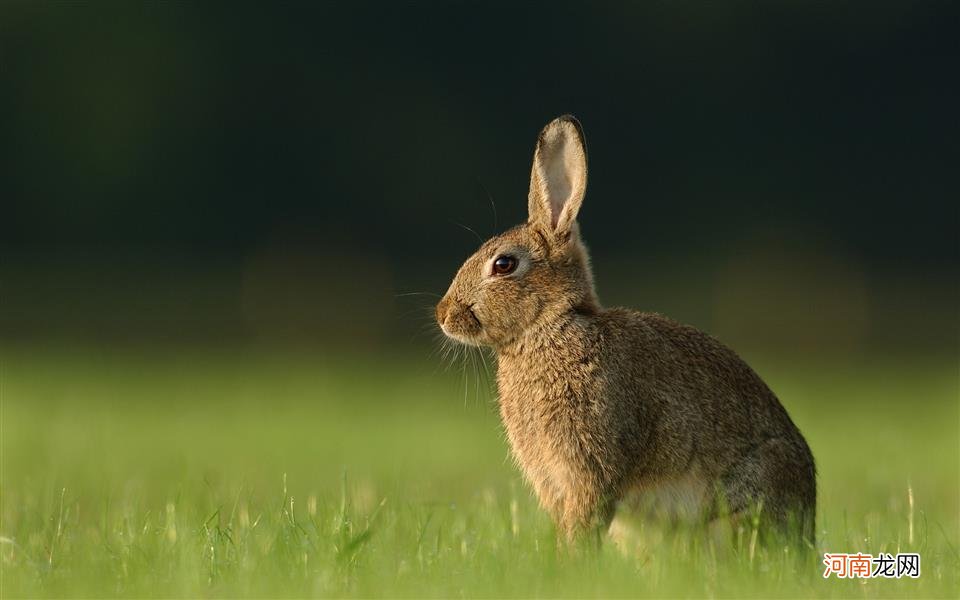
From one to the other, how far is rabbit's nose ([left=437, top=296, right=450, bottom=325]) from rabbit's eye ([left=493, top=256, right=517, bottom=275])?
0.85 feet

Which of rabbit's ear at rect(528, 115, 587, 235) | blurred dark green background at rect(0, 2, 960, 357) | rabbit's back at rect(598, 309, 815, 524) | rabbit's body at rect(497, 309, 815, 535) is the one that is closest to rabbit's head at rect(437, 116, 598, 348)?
rabbit's ear at rect(528, 115, 587, 235)

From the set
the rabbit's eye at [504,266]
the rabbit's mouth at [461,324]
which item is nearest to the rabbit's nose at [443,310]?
the rabbit's mouth at [461,324]

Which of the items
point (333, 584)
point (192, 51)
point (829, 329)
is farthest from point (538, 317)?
point (192, 51)

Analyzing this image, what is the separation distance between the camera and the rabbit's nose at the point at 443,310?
6.24 metres

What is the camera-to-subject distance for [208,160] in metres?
28.3

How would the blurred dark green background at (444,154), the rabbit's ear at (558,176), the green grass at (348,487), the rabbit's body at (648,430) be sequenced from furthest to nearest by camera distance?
the blurred dark green background at (444,154) → the rabbit's ear at (558,176) → the rabbit's body at (648,430) → the green grass at (348,487)

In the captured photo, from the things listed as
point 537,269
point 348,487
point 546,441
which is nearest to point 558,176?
point 537,269

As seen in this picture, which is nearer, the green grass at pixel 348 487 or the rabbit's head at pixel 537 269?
the green grass at pixel 348 487

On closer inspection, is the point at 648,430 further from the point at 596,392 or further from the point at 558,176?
the point at 558,176

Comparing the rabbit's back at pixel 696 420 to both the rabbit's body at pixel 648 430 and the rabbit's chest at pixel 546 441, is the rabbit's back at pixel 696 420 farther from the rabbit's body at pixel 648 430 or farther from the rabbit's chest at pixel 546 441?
the rabbit's chest at pixel 546 441

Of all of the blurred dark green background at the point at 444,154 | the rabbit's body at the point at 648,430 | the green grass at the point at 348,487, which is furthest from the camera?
the blurred dark green background at the point at 444,154

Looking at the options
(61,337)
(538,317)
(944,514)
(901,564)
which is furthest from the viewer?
(61,337)

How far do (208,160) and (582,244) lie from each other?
22914mm

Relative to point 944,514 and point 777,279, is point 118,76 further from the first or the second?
point 944,514
